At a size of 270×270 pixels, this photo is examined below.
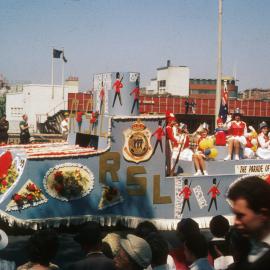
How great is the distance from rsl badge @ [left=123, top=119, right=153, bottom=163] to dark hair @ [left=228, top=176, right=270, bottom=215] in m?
7.03

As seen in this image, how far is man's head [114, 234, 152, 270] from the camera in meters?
3.41

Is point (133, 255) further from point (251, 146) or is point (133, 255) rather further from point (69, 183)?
point (251, 146)

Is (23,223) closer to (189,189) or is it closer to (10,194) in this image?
(10,194)

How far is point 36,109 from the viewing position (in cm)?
4106

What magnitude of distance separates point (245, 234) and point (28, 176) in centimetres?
664

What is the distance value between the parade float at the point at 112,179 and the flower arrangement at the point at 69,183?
17 millimetres

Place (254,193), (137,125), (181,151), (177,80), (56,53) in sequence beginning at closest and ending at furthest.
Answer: (254,193) → (137,125) → (181,151) → (56,53) → (177,80)

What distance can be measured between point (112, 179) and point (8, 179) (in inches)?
72.1

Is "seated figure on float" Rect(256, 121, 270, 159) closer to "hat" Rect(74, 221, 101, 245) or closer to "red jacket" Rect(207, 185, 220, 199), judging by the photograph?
"red jacket" Rect(207, 185, 220, 199)

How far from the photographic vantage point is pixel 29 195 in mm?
8414

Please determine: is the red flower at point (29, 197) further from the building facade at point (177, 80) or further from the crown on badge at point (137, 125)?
the building facade at point (177, 80)

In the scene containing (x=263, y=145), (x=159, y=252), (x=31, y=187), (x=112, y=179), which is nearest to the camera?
(x=159, y=252)

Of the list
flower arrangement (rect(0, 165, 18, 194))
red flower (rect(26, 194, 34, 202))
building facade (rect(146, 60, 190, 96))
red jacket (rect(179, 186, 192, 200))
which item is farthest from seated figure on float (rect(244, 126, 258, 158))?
building facade (rect(146, 60, 190, 96))

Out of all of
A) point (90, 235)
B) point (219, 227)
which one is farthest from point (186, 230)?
point (90, 235)
